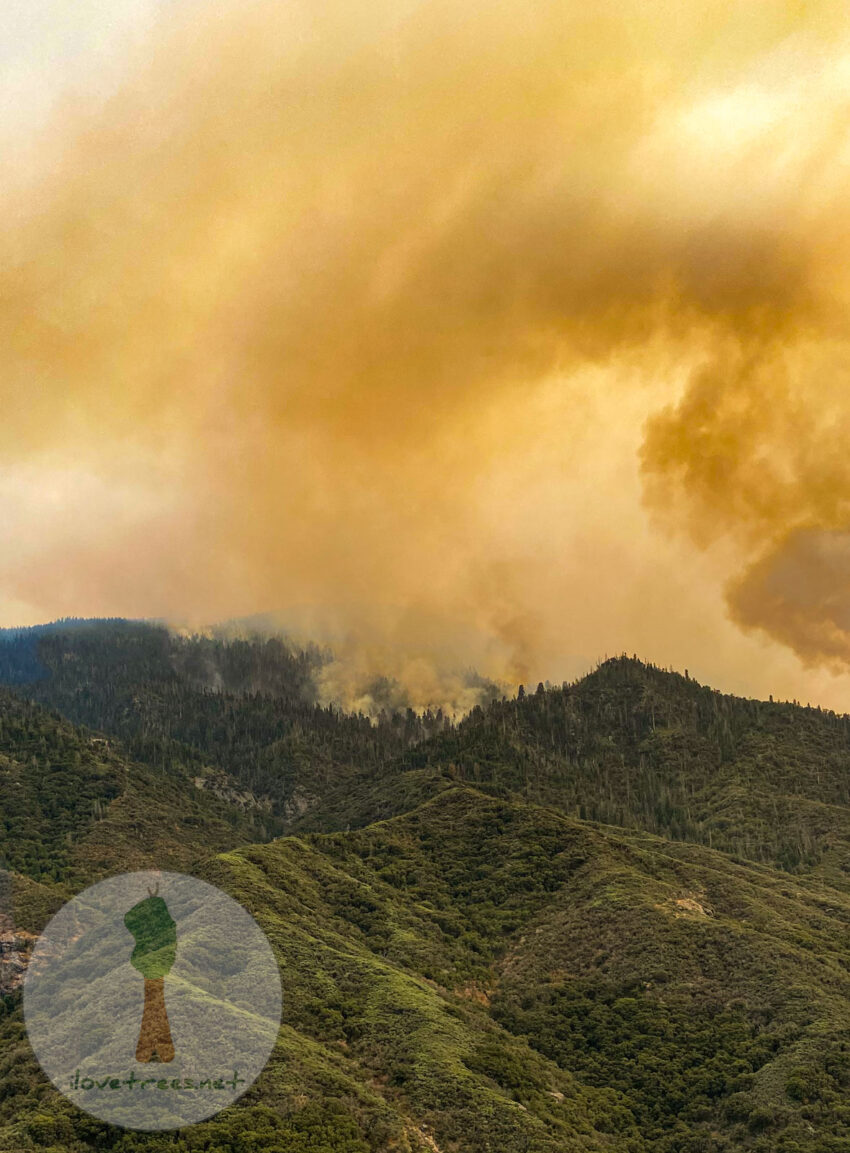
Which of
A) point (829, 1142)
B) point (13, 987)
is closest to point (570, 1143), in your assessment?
point (829, 1142)

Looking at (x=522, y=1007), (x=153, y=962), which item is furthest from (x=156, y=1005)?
(x=522, y=1007)

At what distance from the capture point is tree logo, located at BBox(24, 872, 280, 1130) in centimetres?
7969

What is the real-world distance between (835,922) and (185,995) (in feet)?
403

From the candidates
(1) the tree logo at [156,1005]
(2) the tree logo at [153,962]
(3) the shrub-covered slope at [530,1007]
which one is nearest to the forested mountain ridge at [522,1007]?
(3) the shrub-covered slope at [530,1007]

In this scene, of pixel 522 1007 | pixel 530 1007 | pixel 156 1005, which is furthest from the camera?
pixel 522 1007

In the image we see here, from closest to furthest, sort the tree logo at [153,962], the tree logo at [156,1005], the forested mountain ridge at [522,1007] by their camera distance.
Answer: the tree logo at [156,1005] < the forested mountain ridge at [522,1007] < the tree logo at [153,962]

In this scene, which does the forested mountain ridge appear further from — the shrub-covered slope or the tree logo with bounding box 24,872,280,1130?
the tree logo with bounding box 24,872,280,1130

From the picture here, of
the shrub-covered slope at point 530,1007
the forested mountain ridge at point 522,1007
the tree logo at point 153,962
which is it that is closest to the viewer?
the forested mountain ridge at point 522,1007

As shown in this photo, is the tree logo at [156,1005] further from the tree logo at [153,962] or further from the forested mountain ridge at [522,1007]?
the forested mountain ridge at [522,1007]

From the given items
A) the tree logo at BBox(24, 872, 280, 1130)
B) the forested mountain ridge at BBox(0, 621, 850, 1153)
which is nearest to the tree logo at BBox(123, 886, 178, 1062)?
the tree logo at BBox(24, 872, 280, 1130)

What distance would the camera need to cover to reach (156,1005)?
9381 centimetres

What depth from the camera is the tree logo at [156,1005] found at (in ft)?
261

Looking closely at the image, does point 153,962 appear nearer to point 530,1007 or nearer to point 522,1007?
point 522,1007

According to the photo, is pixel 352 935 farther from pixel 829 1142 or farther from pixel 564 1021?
pixel 829 1142
